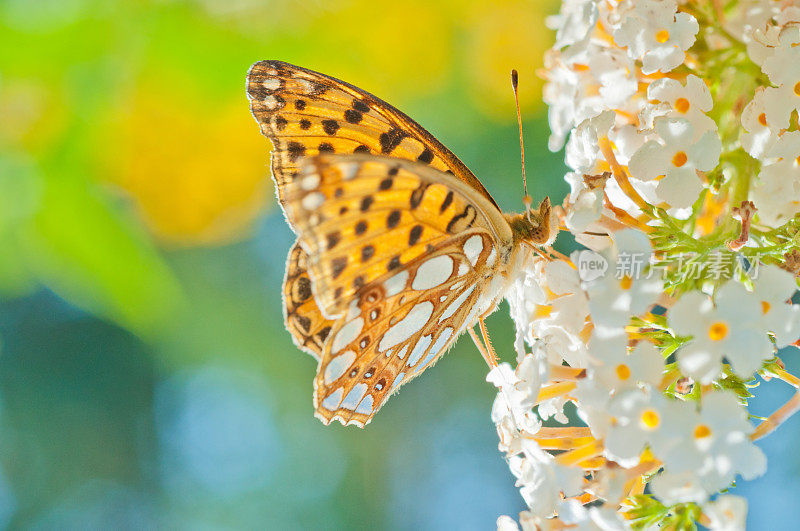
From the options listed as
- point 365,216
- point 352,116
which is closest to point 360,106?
point 352,116

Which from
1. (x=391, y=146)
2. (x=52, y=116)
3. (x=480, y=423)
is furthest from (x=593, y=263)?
(x=480, y=423)

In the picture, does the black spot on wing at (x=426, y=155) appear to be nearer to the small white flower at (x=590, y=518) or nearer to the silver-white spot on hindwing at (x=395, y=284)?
the silver-white spot on hindwing at (x=395, y=284)

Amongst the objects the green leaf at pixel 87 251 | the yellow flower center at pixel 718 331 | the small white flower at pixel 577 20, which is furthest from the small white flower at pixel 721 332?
the green leaf at pixel 87 251

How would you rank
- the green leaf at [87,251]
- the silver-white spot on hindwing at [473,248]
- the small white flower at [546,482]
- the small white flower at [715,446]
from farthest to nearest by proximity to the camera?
1. the green leaf at [87,251]
2. the silver-white spot on hindwing at [473,248]
3. the small white flower at [546,482]
4. the small white flower at [715,446]

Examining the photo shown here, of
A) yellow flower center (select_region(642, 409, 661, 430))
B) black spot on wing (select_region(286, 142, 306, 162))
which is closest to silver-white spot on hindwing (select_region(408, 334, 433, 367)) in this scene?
black spot on wing (select_region(286, 142, 306, 162))

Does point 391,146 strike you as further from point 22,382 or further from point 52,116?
point 22,382

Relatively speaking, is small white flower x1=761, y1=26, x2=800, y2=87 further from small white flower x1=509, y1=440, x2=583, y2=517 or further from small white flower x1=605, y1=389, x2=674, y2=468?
small white flower x1=509, y1=440, x2=583, y2=517
